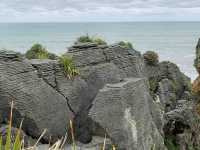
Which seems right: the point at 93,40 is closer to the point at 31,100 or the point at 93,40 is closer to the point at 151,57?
the point at 31,100

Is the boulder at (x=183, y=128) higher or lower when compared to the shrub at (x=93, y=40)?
lower

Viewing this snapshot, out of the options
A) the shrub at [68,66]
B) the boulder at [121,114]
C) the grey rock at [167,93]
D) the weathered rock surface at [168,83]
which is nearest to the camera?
the boulder at [121,114]

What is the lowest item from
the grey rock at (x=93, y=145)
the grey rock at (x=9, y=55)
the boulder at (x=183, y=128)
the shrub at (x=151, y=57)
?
the boulder at (x=183, y=128)

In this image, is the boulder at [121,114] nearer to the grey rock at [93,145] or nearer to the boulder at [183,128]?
the grey rock at [93,145]

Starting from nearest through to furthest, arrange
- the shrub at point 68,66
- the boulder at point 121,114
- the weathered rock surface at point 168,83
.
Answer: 1. the boulder at point 121,114
2. the shrub at point 68,66
3. the weathered rock surface at point 168,83

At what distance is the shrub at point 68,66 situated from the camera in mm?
12852

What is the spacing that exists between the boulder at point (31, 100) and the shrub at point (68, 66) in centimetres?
66

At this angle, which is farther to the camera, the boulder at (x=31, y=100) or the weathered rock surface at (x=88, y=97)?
the weathered rock surface at (x=88, y=97)

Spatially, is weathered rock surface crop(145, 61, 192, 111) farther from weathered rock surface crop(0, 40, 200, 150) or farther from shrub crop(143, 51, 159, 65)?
weathered rock surface crop(0, 40, 200, 150)

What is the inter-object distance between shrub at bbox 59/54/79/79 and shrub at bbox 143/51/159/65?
32.7 feet

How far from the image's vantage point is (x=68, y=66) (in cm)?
1289

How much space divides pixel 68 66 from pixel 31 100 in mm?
1526

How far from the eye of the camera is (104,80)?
1336cm

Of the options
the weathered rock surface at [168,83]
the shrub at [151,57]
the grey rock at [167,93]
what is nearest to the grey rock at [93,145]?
the grey rock at [167,93]
